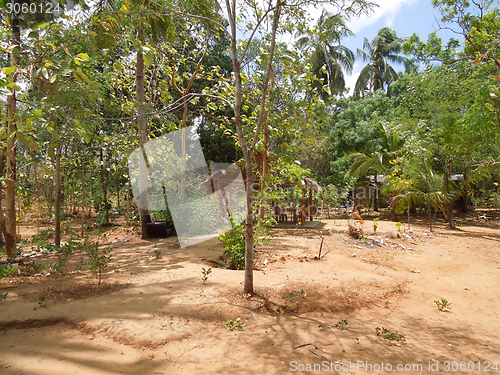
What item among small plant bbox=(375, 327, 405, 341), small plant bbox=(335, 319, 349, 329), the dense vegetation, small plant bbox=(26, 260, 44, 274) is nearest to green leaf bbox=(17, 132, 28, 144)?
the dense vegetation

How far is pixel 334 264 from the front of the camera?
6395 millimetres

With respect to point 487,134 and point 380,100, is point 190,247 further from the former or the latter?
point 380,100

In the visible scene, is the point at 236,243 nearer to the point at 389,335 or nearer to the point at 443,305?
the point at 389,335

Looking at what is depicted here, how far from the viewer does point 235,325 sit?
328cm

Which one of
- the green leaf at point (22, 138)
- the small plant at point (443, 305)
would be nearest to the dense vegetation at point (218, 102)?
the green leaf at point (22, 138)

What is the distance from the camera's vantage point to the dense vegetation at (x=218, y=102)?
3.81 meters

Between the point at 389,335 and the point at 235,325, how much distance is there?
1.70 metres

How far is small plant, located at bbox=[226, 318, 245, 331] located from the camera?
10.5 feet

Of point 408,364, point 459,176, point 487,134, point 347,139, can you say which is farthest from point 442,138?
point 408,364

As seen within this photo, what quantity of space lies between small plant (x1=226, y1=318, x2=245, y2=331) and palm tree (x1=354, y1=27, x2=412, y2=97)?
24.7 meters

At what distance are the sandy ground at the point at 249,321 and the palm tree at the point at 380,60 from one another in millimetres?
22148

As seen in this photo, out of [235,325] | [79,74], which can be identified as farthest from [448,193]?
[79,74]

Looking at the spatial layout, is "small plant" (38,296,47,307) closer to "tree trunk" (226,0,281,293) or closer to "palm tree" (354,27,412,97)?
"tree trunk" (226,0,281,293)

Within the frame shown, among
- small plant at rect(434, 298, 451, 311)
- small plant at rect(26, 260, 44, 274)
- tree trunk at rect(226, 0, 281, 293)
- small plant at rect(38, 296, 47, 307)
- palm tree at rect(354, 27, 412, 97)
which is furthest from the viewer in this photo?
palm tree at rect(354, 27, 412, 97)
